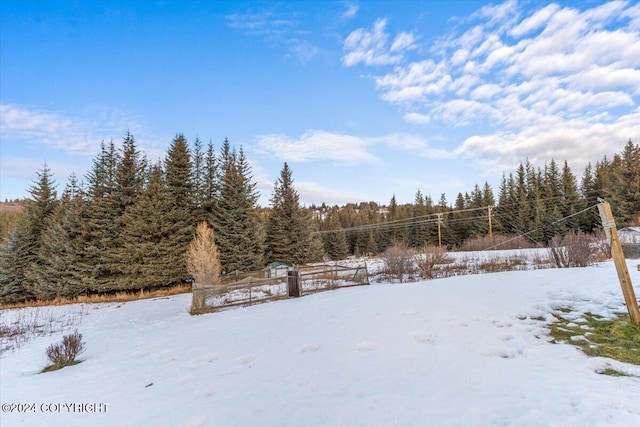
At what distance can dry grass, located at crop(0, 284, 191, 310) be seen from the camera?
19466 millimetres

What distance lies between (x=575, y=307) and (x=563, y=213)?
128 feet

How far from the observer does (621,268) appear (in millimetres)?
5754

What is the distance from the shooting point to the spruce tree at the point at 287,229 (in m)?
27.2

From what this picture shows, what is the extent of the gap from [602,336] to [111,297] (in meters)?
23.6

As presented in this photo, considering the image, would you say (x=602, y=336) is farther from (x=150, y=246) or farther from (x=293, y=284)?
(x=150, y=246)

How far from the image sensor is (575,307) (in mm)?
7160

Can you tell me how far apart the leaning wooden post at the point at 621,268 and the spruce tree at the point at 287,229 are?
22.6m

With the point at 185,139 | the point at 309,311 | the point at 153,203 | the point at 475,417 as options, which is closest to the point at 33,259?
the point at 153,203

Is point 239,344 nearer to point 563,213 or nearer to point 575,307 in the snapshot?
point 575,307

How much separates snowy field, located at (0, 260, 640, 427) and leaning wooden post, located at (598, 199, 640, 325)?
37.9 inches

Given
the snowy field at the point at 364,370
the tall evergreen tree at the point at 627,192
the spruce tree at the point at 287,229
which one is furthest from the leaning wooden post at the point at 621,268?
the tall evergreen tree at the point at 627,192

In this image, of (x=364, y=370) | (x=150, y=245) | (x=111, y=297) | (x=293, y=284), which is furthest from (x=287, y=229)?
(x=364, y=370)

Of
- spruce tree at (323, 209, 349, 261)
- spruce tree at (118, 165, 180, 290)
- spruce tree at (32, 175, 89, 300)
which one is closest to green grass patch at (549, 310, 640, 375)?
spruce tree at (118, 165, 180, 290)

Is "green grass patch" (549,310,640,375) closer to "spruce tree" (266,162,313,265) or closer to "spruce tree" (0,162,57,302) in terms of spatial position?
"spruce tree" (266,162,313,265)
